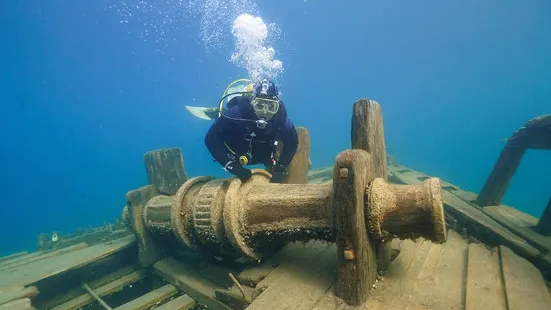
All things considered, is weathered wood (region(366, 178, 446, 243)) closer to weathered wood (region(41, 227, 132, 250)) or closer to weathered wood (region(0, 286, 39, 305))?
weathered wood (region(0, 286, 39, 305))

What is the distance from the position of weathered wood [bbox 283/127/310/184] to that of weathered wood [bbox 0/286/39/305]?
330 cm

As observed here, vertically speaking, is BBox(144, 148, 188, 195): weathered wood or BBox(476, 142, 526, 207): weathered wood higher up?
BBox(144, 148, 188, 195): weathered wood

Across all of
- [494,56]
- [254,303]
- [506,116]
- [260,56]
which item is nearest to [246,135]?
[254,303]

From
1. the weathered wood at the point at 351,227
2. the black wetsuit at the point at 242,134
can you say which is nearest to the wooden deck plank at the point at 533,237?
the weathered wood at the point at 351,227

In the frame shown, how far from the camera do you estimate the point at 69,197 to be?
7538 cm

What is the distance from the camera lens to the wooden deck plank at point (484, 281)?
2.01 meters

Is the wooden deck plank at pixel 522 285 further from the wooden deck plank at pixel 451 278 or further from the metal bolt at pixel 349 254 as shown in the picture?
the metal bolt at pixel 349 254

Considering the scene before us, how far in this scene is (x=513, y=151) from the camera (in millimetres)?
5137

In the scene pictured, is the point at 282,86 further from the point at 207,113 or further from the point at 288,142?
the point at 288,142

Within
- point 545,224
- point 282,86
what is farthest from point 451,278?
point 282,86

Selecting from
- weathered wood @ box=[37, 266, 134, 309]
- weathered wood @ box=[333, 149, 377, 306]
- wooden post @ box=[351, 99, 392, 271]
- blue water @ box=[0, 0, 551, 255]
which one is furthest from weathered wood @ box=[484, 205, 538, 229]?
blue water @ box=[0, 0, 551, 255]

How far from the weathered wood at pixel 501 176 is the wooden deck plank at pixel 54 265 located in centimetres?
649

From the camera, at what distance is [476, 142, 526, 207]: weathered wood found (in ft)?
17.0

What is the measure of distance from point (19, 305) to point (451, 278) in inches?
165
